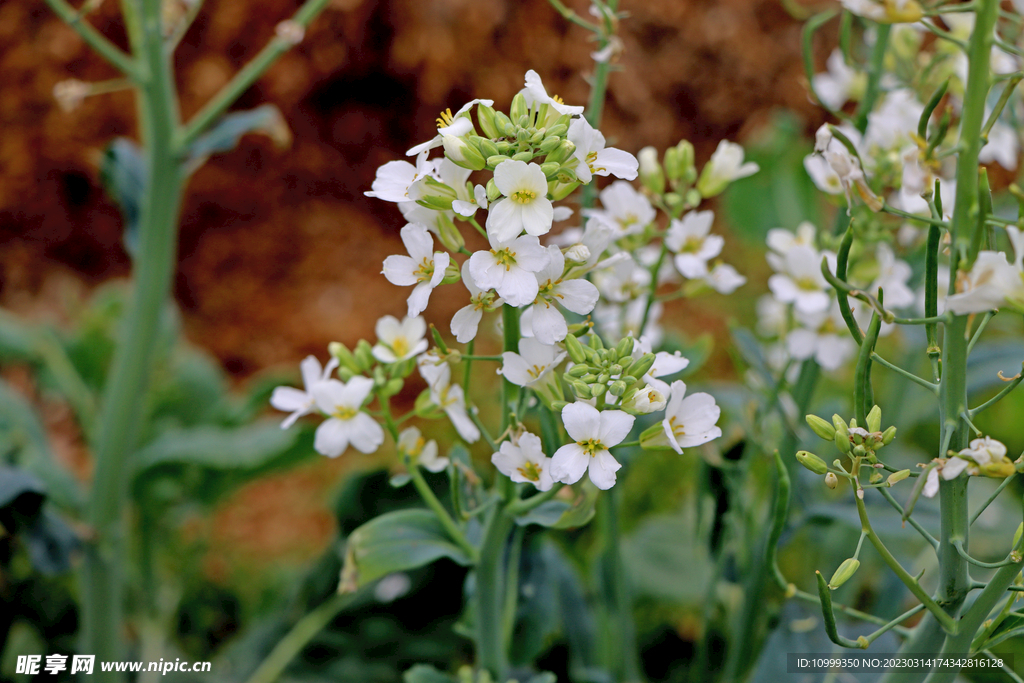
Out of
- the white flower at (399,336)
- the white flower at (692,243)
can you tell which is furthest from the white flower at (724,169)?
the white flower at (399,336)

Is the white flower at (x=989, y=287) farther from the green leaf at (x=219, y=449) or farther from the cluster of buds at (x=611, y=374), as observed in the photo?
the green leaf at (x=219, y=449)

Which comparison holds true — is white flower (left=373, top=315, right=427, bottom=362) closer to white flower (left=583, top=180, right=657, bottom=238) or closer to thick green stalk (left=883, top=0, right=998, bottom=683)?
white flower (left=583, top=180, right=657, bottom=238)

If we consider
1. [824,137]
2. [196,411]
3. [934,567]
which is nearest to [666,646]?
[934,567]

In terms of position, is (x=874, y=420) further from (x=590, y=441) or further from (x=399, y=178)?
(x=399, y=178)

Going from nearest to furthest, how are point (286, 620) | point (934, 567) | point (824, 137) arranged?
point (824, 137)
point (934, 567)
point (286, 620)

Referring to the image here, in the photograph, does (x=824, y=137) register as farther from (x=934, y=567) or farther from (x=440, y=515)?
(x=934, y=567)

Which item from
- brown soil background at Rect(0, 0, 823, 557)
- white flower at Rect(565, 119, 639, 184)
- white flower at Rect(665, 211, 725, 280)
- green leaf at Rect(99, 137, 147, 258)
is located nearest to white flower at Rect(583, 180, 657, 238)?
white flower at Rect(665, 211, 725, 280)
